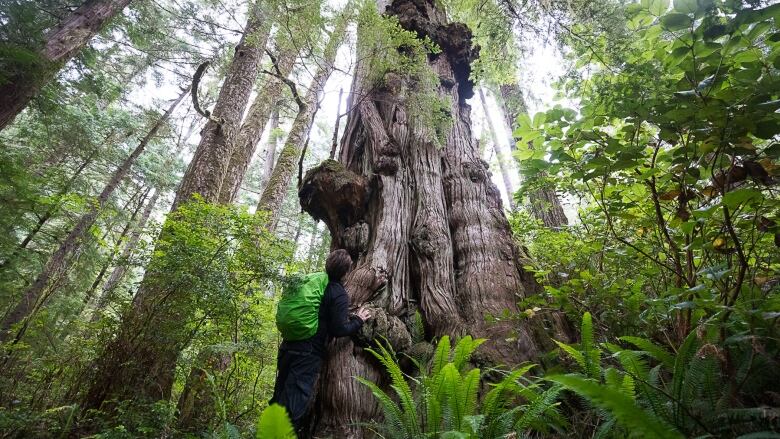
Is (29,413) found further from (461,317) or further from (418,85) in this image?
(418,85)

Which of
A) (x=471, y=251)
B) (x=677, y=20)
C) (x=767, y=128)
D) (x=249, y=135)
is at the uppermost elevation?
(x=249, y=135)

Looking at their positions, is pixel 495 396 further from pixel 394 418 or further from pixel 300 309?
pixel 300 309

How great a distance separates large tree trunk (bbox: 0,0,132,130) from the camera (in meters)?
4.20

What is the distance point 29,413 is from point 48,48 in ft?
14.0

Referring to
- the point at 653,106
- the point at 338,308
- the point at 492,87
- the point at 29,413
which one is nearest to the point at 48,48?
the point at 29,413

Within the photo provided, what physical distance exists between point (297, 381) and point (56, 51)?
5.25m

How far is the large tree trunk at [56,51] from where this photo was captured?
420cm

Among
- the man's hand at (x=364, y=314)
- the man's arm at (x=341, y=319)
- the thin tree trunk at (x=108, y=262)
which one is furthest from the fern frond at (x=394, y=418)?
the thin tree trunk at (x=108, y=262)

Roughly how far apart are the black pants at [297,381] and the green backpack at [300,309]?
0.15 meters

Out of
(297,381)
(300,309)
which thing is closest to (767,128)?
(300,309)

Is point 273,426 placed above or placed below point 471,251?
below

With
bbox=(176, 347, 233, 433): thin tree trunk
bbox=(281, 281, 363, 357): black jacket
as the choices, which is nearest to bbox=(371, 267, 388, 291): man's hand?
bbox=(281, 281, 363, 357): black jacket

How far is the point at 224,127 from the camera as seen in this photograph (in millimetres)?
6387

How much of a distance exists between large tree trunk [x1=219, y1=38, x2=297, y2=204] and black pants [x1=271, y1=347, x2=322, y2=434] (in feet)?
14.4
